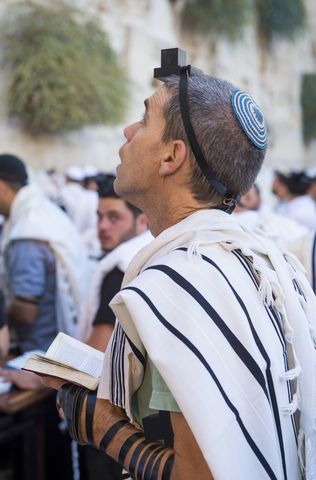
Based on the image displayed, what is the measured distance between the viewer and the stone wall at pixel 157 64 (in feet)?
26.3

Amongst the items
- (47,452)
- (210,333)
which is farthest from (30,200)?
(210,333)

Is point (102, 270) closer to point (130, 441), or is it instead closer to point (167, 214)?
point (167, 214)

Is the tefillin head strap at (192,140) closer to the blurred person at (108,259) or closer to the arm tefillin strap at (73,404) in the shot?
the arm tefillin strap at (73,404)

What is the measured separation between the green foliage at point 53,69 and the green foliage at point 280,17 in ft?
22.9

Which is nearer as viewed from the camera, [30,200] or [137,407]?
[137,407]

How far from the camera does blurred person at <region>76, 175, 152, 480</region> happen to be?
7.52 feet

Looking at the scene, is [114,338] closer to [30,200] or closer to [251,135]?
[251,135]

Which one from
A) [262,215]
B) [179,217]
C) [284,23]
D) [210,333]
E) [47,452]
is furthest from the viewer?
[284,23]

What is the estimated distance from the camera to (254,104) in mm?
1273

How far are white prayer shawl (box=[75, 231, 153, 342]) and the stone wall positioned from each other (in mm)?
1551

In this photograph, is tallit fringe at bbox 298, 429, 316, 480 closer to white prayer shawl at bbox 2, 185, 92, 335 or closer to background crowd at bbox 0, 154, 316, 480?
background crowd at bbox 0, 154, 316, 480

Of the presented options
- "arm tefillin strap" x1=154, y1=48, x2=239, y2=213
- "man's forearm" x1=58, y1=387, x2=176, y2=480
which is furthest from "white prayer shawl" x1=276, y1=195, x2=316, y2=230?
"man's forearm" x1=58, y1=387, x2=176, y2=480

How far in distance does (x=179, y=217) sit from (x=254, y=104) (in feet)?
0.99

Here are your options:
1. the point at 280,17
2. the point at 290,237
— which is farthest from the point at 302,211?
the point at 280,17
